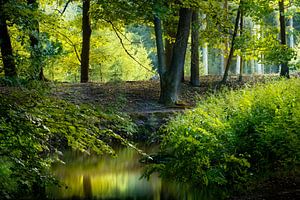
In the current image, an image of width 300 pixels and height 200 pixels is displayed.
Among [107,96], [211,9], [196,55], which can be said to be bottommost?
[107,96]

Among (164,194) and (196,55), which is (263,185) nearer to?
(164,194)

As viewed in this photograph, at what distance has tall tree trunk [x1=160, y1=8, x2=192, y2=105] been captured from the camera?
17.0 meters

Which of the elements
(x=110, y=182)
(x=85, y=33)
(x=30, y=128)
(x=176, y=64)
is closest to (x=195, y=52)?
(x=176, y=64)

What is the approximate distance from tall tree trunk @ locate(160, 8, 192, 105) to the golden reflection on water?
4837 millimetres

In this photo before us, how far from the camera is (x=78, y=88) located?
18.1 metres

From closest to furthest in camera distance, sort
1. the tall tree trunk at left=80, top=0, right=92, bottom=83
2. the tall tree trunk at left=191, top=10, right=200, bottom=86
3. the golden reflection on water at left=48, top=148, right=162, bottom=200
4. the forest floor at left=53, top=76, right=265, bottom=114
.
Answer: the golden reflection on water at left=48, top=148, right=162, bottom=200
the forest floor at left=53, top=76, right=265, bottom=114
the tall tree trunk at left=191, top=10, right=200, bottom=86
the tall tree trunk at left=80, top=0, right=92, bottom=83

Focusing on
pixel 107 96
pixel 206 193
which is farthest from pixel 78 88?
pixel 206 193

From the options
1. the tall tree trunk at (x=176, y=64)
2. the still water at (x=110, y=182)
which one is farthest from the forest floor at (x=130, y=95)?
the still water at (x=110, y=182)

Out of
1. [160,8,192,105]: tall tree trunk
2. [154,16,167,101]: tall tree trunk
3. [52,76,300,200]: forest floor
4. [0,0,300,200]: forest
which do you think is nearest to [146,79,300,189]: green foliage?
[0,0,300,200]: forest

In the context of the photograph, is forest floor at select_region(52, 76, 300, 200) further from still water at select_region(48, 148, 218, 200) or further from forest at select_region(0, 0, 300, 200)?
still water at select_region(48, 148, 218, 200)

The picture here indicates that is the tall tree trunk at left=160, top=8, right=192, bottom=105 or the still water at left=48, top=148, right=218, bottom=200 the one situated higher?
the tall tree trunk at left=160, top=8, right=192, bottom=105

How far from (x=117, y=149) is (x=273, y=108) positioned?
6.78 metres

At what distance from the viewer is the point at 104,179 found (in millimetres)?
9852

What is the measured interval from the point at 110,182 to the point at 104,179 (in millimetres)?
352
